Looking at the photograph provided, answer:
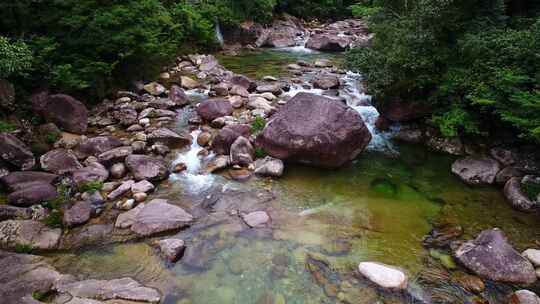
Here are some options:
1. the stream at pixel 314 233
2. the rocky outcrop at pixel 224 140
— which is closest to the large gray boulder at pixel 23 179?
the stream at pixel 314 233

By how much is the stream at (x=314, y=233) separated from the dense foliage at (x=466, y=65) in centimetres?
142

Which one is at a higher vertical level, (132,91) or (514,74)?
(514,74)

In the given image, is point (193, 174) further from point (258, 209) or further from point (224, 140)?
point (258, 209)

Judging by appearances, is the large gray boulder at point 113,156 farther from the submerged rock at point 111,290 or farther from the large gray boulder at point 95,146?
the submerged rock at point 111,290

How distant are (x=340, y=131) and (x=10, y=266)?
248 inches

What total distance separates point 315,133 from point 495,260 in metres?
3.96

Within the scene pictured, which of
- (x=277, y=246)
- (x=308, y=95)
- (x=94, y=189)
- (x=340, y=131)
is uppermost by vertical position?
(x=308, y=95)

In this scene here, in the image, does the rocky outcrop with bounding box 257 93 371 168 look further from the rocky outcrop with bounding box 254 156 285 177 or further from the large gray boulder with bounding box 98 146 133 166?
the large gray boulder with bounding box 98 146 133 166

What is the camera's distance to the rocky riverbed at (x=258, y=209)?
16.1ft

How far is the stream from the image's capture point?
4926 mm

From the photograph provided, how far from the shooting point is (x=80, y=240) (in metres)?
5.57

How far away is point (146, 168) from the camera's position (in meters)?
7.21

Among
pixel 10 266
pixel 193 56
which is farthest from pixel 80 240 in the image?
pixel 193 56

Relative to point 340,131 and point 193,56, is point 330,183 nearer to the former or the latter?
point 340,131
